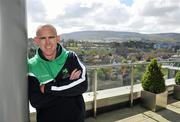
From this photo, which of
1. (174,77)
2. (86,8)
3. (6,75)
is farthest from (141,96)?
(6,75)

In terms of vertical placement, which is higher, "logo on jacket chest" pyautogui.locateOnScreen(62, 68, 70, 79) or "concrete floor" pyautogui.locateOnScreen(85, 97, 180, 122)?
"logo on jacket chest" pyautogui.locateOnScreen(62, 68, 70, 79)

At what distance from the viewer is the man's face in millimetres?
1582

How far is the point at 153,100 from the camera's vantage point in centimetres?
475

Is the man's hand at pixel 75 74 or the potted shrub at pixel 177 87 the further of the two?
the potted shrub at pixel 177 87

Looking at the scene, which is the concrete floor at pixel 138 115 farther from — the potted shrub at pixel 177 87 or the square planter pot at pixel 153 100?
the potted shrub at pixel 177 87

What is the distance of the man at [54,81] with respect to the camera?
1564 millimetres

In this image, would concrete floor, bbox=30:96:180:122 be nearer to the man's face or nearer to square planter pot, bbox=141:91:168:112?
square planter pot, bbox=141:91:168:112

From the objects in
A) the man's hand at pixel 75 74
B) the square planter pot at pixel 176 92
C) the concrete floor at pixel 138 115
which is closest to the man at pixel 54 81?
the man's hand at pixel 75 74

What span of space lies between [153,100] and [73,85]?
3425 millimetres

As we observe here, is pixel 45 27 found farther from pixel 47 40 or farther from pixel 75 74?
pixel 75 74

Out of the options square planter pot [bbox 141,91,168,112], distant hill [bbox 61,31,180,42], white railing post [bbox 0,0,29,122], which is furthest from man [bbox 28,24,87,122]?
square planter pot [bbox 141,91,168,112]

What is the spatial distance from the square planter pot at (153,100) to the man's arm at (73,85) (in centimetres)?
333

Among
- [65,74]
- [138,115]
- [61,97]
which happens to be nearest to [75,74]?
[65,74]

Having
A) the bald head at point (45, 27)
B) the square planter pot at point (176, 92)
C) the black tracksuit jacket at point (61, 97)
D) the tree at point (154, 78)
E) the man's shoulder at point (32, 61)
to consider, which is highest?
the bald head at point (45, 27)
